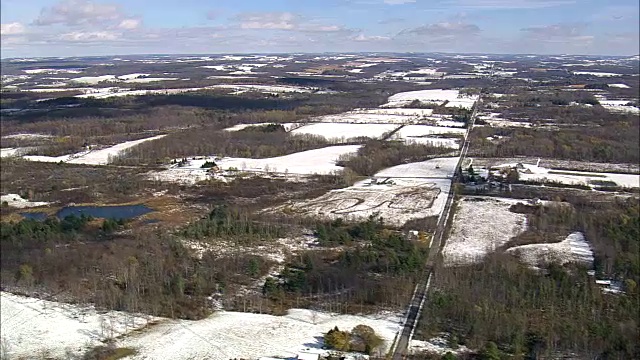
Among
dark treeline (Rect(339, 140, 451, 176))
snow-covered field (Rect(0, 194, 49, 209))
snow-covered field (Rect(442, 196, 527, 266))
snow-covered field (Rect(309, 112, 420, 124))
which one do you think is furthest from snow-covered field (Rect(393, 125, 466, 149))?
snow-covered field (Rect(0, 194, 49, 209))

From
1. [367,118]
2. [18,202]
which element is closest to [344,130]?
[367,118]

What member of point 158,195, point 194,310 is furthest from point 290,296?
point 158,195

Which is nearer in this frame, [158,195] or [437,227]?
[437,227]

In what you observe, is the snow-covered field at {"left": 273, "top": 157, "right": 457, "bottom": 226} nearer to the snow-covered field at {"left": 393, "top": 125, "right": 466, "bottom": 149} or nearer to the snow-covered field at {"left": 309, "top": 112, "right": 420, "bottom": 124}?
the snow-covered field at {"left": 393, "top": 125, "right": 466, "bottom": 149}

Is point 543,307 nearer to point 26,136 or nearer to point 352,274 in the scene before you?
point 352,274

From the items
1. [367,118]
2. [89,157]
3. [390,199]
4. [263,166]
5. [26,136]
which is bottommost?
[390,199]

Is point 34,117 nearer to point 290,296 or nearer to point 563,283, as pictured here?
point 290,296
